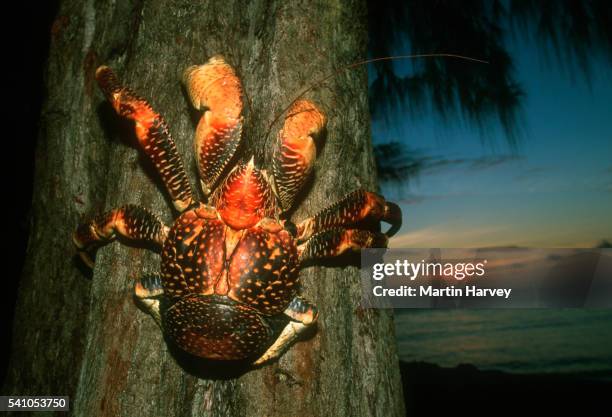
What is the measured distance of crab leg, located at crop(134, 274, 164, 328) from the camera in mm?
1163

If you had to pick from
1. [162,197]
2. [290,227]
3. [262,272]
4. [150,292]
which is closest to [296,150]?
[290,227]

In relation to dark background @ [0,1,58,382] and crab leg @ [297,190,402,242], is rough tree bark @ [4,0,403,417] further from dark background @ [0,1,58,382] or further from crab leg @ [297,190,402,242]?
dark background @ [0,1,58,382]

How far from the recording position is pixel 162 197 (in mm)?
1312

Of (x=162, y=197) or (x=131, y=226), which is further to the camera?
(x=162, y=197)

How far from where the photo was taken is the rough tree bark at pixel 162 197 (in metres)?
1.18

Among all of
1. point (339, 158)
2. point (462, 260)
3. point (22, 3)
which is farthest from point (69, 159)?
point (22, 3)

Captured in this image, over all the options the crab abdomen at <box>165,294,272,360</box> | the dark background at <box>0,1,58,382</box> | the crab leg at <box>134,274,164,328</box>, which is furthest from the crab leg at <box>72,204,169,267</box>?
the dark background at <box>0,1,58,382</box>

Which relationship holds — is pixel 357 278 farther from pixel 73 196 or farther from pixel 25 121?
pixel 25 121

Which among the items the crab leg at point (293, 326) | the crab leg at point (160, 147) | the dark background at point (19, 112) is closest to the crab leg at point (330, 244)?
the crab leg at point (293, 326)

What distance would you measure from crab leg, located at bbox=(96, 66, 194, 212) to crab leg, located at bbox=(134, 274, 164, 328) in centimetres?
22

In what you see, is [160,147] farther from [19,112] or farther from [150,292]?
[19,112]

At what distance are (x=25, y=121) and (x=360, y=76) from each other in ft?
9.42

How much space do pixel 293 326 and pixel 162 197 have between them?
22.9 inches

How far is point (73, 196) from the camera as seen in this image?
5.63 feet
